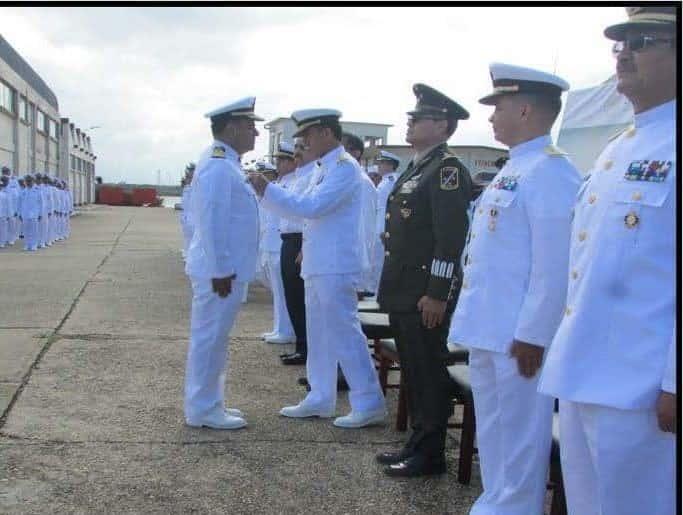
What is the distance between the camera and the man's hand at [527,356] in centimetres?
279

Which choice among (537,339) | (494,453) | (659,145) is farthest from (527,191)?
(494,453)

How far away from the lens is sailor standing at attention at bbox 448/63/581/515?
279 centimetres

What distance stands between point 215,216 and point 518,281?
7.06ft

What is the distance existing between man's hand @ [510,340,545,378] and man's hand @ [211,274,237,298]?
2.14 metres

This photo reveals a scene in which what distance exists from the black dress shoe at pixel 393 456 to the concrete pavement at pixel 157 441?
0.06m

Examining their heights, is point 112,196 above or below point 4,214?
above

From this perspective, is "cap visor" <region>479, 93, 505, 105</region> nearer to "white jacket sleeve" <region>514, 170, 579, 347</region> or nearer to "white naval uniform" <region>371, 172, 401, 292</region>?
"white jacket sleeve" <region>514, 170, 579, 347</region>

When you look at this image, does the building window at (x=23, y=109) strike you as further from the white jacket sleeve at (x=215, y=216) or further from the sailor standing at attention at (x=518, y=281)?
the sailor standing at attention at (x=518, y=281)

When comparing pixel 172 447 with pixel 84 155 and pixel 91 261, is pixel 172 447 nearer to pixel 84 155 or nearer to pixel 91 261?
pixel 91 261

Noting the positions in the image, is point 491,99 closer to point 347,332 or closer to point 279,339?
point 347,332

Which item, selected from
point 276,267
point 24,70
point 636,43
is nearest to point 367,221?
point 276,267

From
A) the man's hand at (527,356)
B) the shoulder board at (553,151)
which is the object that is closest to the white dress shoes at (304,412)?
the man's hand at (527,356)

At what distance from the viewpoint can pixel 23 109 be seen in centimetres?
3547

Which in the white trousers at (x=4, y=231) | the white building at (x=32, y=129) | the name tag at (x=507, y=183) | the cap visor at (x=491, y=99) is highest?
the white building at (x=32, y=129)
